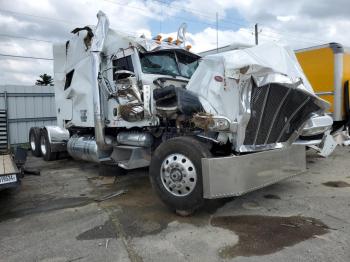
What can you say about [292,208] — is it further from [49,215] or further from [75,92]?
[75,92]

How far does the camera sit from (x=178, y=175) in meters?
4.43

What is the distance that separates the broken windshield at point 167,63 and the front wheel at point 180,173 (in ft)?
6.57

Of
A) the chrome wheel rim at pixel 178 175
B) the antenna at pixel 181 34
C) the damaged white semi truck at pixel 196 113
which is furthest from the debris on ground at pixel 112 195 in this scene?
the antenna at pixel 181 34

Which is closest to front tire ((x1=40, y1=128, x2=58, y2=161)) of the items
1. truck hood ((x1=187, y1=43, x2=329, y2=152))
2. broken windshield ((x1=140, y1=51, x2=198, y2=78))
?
broken windshield ((x1=140, y1=51, x2=198, y2=78))

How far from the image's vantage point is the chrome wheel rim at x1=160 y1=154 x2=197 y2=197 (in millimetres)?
4316

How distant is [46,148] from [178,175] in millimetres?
6349

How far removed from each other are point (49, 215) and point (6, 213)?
0.73 m

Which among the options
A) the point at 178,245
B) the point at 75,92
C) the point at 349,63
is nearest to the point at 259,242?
the point at 178,245

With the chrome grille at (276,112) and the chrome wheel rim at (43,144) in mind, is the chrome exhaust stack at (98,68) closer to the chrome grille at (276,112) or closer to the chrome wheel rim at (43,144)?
the chrome grille at (276,112)

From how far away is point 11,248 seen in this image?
12.3 ft

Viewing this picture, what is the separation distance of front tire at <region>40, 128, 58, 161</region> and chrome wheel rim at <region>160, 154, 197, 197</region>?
5.80 meters

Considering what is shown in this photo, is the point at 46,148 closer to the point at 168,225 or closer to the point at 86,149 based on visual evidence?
the point at 86,149

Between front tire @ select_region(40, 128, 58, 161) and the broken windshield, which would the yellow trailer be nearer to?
the broken windshield

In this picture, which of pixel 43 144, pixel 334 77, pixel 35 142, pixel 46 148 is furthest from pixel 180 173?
pixel 35 142
